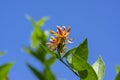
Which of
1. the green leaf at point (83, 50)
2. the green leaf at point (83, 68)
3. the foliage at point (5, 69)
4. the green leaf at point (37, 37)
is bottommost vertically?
the green leaf at point (83, 68)

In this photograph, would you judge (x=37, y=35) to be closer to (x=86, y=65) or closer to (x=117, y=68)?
(x=86, y=65)

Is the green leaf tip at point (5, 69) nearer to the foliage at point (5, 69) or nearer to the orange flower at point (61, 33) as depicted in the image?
the foliage at point (5, 69)

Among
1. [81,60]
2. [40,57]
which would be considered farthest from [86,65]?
Answer: [40,57]

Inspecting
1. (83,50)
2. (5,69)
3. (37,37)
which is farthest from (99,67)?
(5,69)

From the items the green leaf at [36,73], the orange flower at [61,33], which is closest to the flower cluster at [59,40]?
the orange flower at [61,33]

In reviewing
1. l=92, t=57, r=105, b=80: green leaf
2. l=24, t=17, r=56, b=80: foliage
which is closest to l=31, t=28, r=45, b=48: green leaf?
l=24, t=17, r=56, b=80: foliage

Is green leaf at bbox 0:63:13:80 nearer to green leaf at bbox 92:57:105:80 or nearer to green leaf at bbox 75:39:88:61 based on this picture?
green leaf at bbox 75:39:88:61
